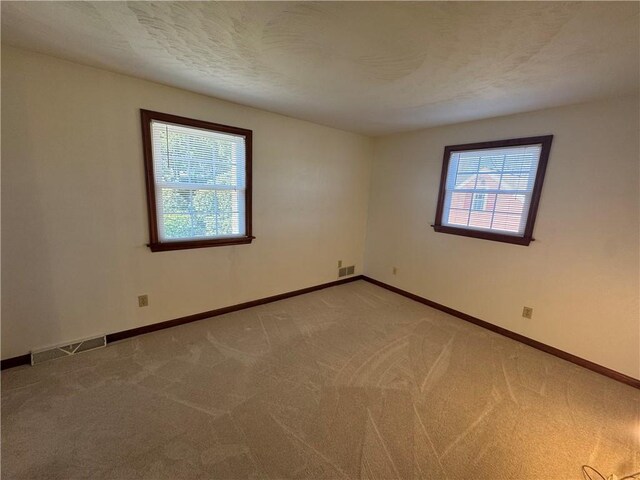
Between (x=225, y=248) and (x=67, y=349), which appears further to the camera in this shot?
(x=225, y=248)

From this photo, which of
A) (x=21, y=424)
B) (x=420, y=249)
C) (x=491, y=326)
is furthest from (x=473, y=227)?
(x=21, y=424)

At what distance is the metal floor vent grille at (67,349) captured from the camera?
6.54 ft

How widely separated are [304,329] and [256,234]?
3.99 feet

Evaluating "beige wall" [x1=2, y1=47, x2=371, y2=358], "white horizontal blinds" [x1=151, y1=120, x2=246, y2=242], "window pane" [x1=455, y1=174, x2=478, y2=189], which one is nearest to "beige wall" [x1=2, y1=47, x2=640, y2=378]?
"beige wall" [x1=2, y1=47, x2=371, y2=358]

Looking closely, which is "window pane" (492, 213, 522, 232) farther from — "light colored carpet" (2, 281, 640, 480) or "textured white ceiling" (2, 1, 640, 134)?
"light colored carpet" (2, 281, 640, 480)

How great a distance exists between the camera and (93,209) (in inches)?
82.4

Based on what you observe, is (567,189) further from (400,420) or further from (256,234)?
(256,234)

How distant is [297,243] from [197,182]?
1429mm

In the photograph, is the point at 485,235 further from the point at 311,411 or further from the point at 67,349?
the point at 67,349

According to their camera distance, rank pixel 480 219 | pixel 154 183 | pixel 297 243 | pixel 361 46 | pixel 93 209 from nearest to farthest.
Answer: pixel 361 46 < pixel 93 209 < pixel 154 183 < pixel 480 219 < pixel 297 243

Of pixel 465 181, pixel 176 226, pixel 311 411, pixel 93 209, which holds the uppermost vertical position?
pixel 465 181

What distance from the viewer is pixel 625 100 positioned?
2.00 m

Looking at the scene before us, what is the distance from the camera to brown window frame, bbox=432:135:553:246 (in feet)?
7.86

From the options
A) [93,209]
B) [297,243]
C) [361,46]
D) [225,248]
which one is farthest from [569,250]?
[93,209]
